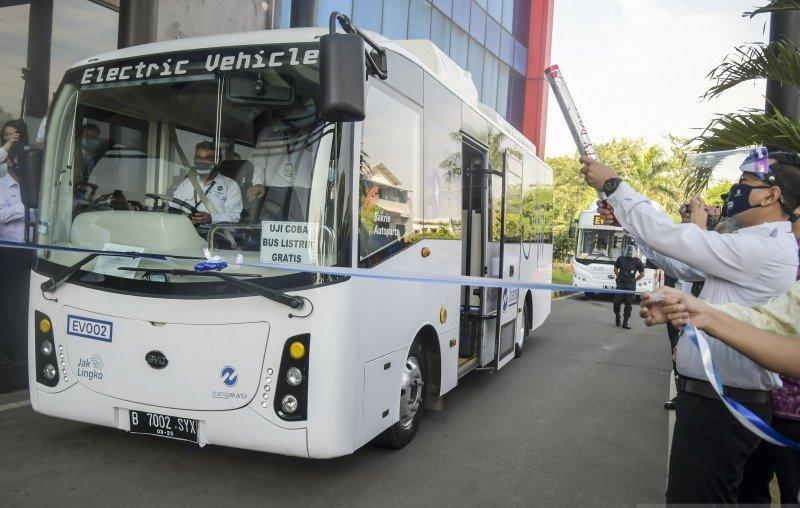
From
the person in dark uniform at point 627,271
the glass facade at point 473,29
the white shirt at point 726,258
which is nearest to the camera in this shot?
the white shirt at point 726,258

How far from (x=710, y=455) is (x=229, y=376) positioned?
258cm

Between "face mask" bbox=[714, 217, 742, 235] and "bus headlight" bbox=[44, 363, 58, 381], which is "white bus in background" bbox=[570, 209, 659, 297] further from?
"bus headlight" bbox=[44, 363, 58, 381]

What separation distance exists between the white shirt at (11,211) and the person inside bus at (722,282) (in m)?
6.37

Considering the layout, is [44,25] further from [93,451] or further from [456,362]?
[456,362]

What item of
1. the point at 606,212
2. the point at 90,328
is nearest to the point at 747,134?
the point at 606,212

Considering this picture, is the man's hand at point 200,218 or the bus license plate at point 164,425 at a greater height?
the man's hand at point 200,218

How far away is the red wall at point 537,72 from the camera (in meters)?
28.2

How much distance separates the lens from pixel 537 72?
2858cm

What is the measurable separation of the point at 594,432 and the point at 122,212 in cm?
449

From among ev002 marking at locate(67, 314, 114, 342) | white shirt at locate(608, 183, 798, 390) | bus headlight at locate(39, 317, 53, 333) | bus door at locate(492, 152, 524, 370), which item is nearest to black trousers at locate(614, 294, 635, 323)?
bus door at locate(492, 152, 524, 370)

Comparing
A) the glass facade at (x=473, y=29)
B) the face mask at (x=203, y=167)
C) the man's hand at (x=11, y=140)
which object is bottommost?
the face mask at (x=203, y=167)

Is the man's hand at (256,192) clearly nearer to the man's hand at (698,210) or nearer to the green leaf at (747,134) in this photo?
the man's hand at (698,210)

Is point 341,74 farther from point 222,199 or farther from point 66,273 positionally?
point 66,273

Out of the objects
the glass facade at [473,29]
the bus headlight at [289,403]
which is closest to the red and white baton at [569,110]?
the bus headlight at [289,403]
